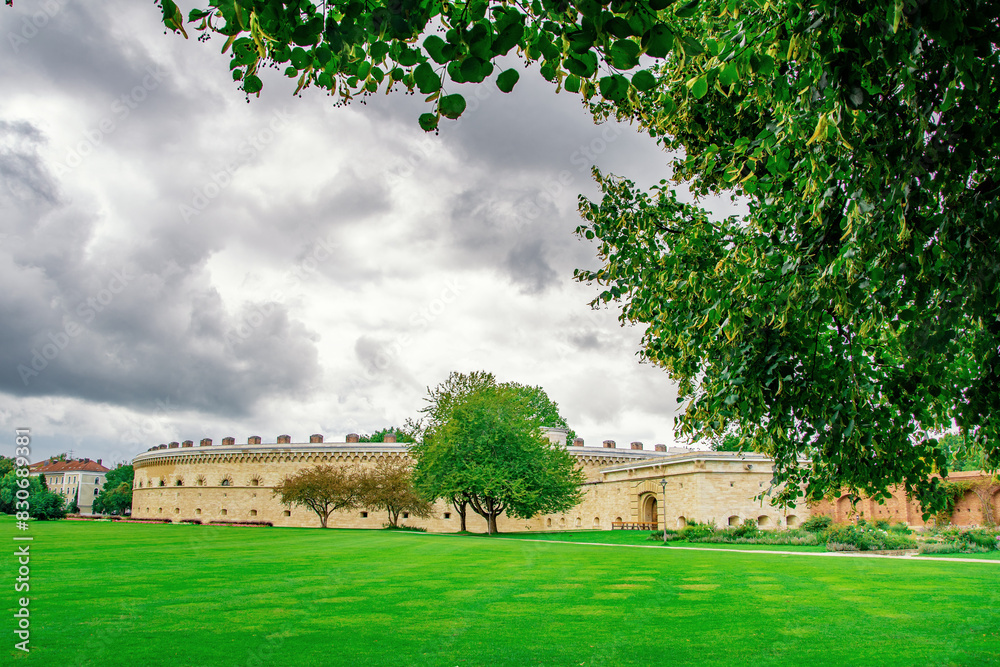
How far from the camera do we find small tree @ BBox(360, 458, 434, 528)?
52156mm

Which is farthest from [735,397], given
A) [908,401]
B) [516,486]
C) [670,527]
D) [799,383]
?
[670,527]

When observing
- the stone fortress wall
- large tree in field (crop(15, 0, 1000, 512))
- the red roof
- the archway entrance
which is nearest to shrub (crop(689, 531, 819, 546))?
the stone fortress wall

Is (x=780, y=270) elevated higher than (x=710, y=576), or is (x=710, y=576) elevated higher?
(x=780, y=270)

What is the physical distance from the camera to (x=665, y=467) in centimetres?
4275

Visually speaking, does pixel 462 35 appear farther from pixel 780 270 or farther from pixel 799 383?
pixel 799 383

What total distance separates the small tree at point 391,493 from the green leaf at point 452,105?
163 feet

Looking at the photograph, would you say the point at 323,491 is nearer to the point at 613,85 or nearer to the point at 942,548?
the point at 942,548

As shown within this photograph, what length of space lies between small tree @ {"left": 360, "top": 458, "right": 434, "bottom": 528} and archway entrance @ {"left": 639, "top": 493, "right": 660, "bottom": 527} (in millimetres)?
16843

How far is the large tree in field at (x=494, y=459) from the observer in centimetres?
3872

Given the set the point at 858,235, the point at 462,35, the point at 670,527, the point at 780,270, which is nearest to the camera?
the point at 462,35

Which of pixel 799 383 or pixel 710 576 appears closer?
pixel 799 383

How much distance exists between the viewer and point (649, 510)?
151 ft

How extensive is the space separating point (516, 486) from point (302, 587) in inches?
1112

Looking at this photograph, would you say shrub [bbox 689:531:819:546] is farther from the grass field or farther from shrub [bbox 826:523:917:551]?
the grass field
